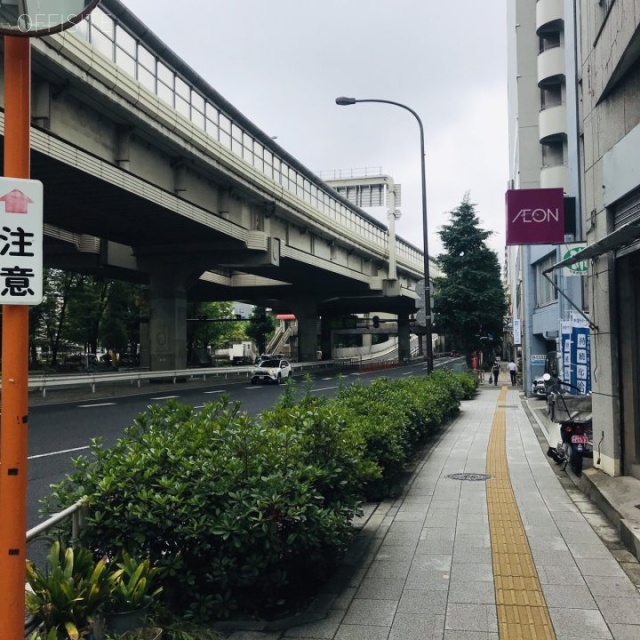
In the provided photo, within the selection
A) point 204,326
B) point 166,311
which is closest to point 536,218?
point 166,311

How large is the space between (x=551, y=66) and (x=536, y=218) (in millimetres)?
19894

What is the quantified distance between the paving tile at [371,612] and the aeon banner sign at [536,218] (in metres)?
8.17

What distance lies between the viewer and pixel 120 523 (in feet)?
13.4

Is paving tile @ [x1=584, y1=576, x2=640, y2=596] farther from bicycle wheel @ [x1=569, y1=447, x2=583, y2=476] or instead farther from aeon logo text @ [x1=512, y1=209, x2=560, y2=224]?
aeon logo text @ [x1=512, y1=209, x2=560, y2=224]

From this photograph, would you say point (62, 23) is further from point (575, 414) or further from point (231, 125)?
point (231, 125)

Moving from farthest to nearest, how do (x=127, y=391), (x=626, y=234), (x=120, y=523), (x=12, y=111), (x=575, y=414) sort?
(x=127, y=391) → (x=575, y=414) → (x=626, y=234) → (x=120, y=523) → (x=12, y=111)

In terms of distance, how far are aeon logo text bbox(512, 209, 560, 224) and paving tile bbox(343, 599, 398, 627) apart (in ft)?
27.3

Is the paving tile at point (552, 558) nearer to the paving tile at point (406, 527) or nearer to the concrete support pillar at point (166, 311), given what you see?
the paving tile at point (406, 527)

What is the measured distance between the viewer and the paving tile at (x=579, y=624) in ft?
13.6

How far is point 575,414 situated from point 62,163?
1346 cm

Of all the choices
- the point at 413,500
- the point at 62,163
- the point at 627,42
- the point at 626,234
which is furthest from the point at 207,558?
the point at 62,163

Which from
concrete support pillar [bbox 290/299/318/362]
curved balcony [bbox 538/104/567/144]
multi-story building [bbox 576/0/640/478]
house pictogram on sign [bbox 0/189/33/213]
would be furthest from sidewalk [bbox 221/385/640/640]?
concrete support pillar [bbox 290/299/318/362]

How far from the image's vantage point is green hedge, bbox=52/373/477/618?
410 centimetres

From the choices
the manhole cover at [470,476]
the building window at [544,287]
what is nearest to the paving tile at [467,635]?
the manhole cover at [470,476]
